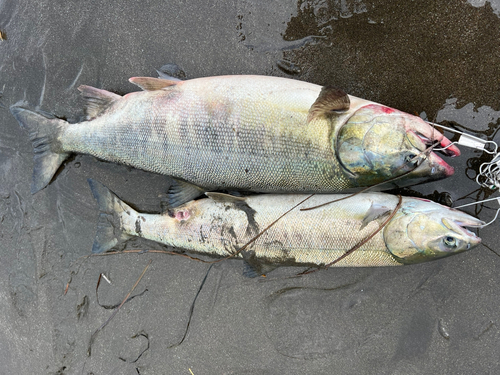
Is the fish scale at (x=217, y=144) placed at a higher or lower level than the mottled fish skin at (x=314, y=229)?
higher

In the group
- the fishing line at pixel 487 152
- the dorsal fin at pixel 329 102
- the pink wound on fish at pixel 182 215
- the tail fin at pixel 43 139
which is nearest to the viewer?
the dorsal fin at pixel 329 102

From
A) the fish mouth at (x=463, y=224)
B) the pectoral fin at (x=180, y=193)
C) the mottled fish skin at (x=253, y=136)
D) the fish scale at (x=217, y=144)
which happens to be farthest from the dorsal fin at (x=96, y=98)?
the fish mouth at (x=463, y=224)

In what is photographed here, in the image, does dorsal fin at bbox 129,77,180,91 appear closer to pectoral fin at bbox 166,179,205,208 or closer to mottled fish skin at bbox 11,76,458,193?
mottled fish skin at bbox 11,76,458,193

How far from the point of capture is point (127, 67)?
3.50m

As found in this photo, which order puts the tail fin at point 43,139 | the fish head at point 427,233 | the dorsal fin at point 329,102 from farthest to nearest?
the tail fin at point 43,139 → the fish head at point 427,233 → the dorsal fin at point 329,102

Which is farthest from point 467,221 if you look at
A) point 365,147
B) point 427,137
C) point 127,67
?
point 127,67

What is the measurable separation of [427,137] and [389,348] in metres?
2.30

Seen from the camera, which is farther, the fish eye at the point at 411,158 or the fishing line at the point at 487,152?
the fishing line at the point at 487,152

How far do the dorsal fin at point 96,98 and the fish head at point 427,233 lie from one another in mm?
3040

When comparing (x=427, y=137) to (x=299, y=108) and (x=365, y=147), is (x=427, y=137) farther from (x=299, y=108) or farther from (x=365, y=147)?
(x=299, y=108)

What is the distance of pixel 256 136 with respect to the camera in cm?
279

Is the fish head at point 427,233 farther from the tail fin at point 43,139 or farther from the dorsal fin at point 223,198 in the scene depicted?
the tail fin at point 43,139

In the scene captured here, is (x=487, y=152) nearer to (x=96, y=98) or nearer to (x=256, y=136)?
(x=256, y=136)

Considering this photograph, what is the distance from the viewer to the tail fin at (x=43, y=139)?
131 inches
